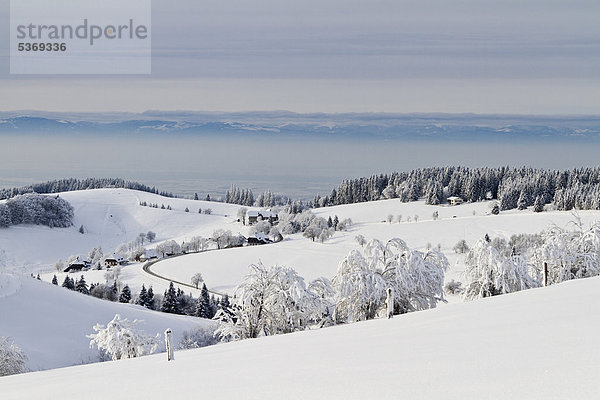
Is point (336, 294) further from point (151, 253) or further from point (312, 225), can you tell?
point (151, 253)

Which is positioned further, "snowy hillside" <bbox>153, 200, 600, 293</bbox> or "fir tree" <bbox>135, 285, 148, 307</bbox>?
"snowy hillside" <bbox>153, 200, 600, 293</bbox>

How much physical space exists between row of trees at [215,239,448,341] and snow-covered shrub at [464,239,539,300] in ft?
8.36

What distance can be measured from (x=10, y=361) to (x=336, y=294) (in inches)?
560

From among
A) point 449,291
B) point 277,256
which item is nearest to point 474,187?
point 277,256

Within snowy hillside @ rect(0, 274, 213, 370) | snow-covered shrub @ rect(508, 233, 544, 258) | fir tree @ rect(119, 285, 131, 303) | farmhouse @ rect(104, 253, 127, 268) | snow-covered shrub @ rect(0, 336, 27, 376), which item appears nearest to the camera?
snow-covered shrub @ rect(0, 336, 27, 376)

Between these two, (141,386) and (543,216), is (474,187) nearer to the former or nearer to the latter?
(543,216)

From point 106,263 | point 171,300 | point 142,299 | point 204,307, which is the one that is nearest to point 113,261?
point 106,263

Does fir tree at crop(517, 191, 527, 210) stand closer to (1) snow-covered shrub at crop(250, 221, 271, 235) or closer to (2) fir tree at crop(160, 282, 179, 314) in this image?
(1) snow-covered shrub at crop(250, 221, 271, 235)

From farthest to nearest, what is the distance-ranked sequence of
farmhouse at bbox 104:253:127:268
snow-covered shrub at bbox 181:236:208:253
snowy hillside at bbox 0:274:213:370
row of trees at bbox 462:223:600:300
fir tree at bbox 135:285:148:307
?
snow-covered shrub at bbox 181:236:208:253
farmhouse at bbox 104:253:127:268
fir tree at bbox 135:285:148:307
snowy hillside at bbox 0:274:213:370
row of trees at bbox 462:223:600:300

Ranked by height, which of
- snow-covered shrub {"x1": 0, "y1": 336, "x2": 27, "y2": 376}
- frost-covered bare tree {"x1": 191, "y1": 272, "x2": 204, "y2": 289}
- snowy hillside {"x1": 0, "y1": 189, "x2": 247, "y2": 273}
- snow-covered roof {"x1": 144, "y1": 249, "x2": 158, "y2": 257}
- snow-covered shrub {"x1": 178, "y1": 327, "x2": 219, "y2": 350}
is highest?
snow-covered shrub {"x1": 0, "y1": 336, "x2": 27, "y2": 376}

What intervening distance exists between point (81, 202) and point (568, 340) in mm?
170399

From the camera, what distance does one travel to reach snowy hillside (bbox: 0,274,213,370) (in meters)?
30.4

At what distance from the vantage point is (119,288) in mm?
68812

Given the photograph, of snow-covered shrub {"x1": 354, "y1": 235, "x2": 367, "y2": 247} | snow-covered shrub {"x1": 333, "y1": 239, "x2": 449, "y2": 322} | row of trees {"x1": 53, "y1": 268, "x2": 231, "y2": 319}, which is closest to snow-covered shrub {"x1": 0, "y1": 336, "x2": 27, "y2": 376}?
snow-covered shrub {"x1": 333, "y1": 239, "x2": 449, "y2": 322}
